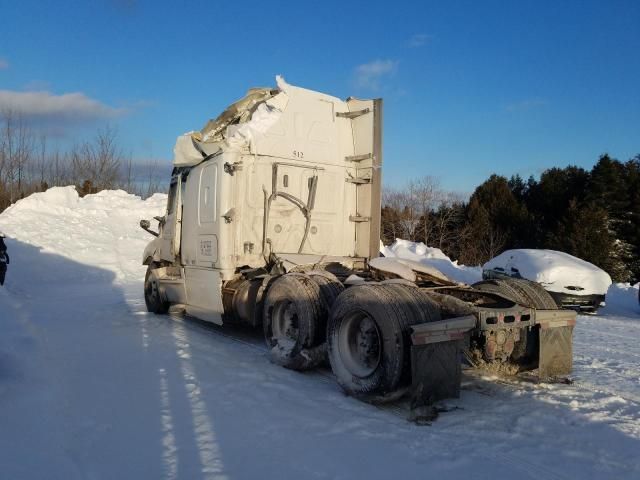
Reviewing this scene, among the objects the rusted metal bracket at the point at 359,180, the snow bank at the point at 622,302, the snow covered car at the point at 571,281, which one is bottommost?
the snow bank at the point at 622,302

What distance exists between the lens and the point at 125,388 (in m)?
5.61

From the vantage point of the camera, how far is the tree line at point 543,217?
22.6 meters

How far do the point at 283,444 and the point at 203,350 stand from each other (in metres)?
3.62

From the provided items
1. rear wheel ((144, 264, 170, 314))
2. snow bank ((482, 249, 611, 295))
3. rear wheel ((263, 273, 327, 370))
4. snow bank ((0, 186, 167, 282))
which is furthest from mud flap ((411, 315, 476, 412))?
snow bank ((0, 186, 167, 282))

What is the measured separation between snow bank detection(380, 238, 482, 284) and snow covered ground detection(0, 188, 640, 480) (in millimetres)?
9943

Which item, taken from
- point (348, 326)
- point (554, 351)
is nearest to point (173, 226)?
point (348, 326)

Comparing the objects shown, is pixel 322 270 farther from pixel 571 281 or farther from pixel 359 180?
pixel 571 281

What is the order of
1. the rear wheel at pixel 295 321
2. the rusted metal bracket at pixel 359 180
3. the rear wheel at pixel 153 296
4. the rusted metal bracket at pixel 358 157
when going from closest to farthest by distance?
1. the rear wheel at pixel 295 321
2. the rusted metal bracket at pixel 358 157
3. the rusted metal bracket at pixel 359 180
4. the rear wheel at pixel 153 296

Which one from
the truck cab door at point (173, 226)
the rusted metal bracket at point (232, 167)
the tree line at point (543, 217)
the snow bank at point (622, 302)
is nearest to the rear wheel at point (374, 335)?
the rusted metal bracket at point (232, 167)

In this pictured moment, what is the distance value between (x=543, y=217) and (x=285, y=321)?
80.0 ft

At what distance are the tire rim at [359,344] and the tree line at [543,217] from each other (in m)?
19.2

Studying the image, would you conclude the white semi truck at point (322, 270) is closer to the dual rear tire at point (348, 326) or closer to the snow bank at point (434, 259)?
the dual rear tire at point (348, 326)

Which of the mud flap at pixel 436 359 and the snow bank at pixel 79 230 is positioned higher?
the snow bank at pixel 79 230

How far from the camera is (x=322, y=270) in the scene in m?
7.05
